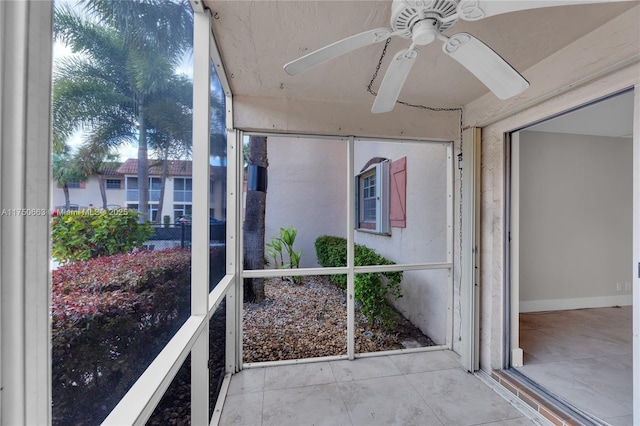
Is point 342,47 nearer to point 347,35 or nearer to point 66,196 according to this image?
point 347,35

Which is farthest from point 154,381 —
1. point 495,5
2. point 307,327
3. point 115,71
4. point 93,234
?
point 307,327

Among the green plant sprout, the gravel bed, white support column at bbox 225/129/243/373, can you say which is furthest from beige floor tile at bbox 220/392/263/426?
the green plant sprout

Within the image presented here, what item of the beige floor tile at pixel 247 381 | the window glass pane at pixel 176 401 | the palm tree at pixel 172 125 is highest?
the palm tree at pixel 172 125

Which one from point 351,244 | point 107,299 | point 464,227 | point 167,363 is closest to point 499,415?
point 464,227

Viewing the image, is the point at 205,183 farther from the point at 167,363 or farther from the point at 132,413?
the point at 132,413

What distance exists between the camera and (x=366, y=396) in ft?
6.63

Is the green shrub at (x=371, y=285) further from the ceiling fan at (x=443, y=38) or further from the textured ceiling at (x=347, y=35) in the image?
the ceiling fan at (x=443, y=38)

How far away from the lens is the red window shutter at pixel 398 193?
10.6 feet

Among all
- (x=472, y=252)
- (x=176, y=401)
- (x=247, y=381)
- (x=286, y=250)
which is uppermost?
(x=472, y=252)

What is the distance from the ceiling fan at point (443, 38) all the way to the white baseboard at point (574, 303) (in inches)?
134

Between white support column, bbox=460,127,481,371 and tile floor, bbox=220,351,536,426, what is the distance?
8.7 inches

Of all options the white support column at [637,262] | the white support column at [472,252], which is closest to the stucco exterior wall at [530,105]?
the white support column at [472,252]

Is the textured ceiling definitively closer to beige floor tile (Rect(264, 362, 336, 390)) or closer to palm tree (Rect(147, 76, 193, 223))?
palm tree (Rect(147, 76, 193, 223))

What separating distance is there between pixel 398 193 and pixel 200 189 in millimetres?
2558
